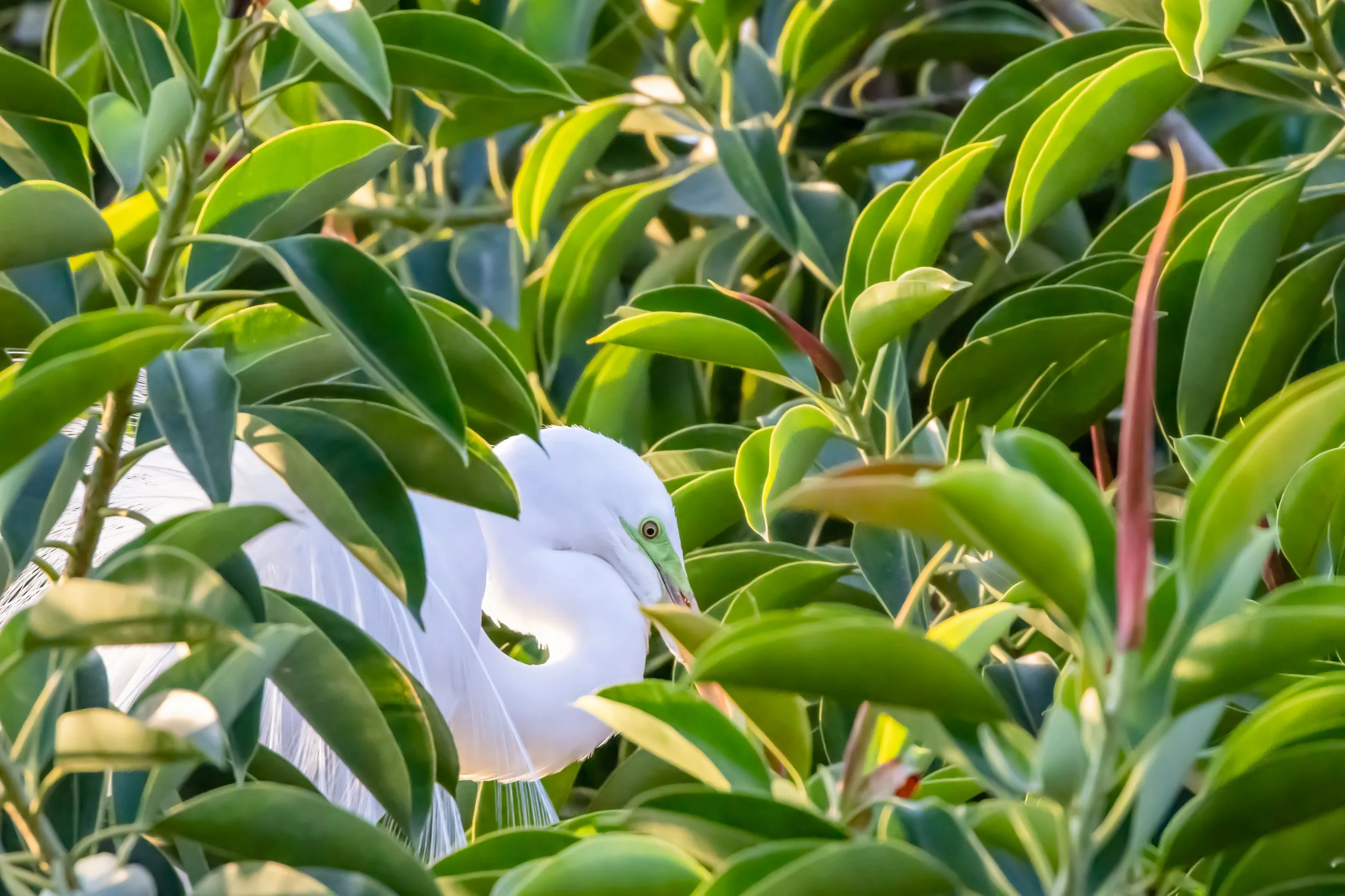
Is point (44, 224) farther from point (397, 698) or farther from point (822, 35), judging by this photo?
point (822, 35)

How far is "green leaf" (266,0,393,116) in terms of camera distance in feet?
2.70

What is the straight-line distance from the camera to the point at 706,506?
54.2 inches

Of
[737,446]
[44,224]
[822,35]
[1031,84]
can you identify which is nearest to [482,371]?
[44,224]

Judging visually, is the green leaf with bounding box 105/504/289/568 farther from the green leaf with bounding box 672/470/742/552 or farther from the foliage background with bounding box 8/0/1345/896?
the green leaf with bounding box 672/470/742/552

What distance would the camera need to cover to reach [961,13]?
73.8 inches

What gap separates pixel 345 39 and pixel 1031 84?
2.59 feet

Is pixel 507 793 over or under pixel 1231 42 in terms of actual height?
under

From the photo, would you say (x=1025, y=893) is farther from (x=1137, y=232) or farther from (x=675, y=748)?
Answer: (x=1137, y=232)

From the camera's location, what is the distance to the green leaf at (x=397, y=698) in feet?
2.89

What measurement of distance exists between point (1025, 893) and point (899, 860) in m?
0.10

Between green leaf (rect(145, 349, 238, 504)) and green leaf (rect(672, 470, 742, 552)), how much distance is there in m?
0.56

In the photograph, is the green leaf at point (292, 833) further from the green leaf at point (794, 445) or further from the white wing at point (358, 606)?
the white wing at point (358, 606)

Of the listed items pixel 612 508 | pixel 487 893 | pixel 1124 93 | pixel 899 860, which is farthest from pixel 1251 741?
pixel 612 508

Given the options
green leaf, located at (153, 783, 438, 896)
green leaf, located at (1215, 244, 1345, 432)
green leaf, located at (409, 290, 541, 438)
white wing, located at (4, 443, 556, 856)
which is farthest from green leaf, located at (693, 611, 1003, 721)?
white wing, located at (4, 443, 556, 856)
